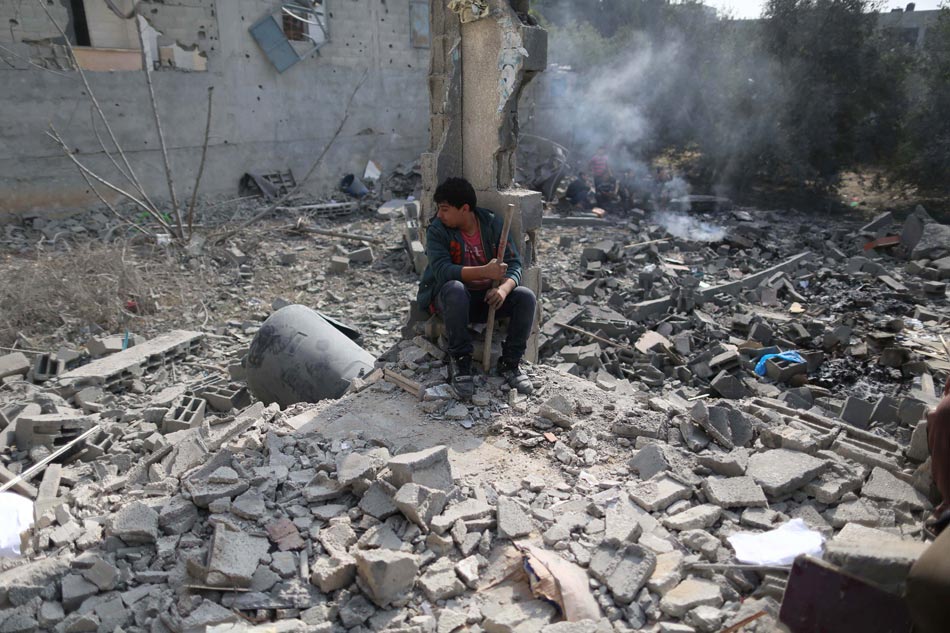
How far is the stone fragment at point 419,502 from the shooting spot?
313cm

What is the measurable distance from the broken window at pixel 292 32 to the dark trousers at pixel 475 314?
36.6ft

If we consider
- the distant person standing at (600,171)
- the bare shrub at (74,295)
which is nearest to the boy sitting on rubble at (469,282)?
the bare shrub at (74,295)

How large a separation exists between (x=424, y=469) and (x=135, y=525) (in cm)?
146

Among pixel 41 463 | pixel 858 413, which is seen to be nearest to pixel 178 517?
pixel 41 463

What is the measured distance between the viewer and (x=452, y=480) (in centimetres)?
352

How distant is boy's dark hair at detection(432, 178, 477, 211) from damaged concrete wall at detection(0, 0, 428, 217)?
27.3 feet

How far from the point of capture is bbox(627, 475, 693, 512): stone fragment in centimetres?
336

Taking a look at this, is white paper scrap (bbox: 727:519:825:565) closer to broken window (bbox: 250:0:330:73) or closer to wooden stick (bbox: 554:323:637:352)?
wooden stick (bbox: 554:323:637:352)

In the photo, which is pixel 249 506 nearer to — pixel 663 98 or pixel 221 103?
pixel 221 103

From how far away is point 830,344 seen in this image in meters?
7.58

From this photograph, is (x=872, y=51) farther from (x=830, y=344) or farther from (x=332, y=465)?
(x=332, y=465)

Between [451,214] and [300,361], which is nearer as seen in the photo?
[451,214]

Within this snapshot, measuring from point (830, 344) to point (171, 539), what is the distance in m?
7.30

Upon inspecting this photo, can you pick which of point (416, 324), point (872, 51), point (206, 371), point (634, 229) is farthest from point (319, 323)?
point (872, 51)
